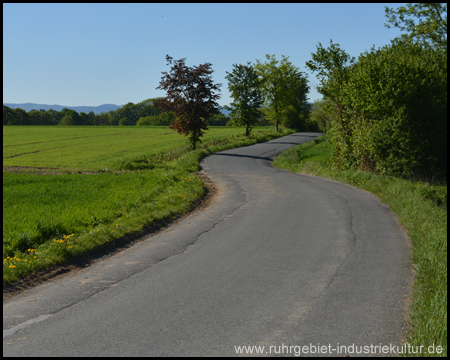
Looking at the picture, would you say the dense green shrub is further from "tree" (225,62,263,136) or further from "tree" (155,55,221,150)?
"tree" (225,62,263,136)

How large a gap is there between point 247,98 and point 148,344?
48.9 m

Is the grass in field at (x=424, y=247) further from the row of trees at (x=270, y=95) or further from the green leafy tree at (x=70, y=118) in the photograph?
the green leafy tree at (x=70, y=118)

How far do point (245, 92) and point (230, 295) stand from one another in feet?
155

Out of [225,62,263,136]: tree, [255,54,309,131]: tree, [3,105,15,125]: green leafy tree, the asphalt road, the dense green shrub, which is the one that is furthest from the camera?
[3,105,15,125]: green leafy tree

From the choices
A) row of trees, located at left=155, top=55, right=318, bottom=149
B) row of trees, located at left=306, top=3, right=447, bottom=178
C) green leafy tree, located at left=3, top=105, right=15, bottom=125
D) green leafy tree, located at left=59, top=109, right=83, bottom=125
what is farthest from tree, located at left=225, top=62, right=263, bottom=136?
green leafy tree, located at left=59, top=109, right=83, bottom=125

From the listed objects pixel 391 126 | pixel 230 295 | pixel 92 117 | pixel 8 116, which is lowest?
pixel 230 295

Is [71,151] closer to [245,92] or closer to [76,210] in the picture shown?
[245,92]

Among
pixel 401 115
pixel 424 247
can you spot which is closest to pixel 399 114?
pixel 401 115

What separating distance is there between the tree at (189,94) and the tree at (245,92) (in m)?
17.1

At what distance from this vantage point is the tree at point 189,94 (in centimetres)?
3456

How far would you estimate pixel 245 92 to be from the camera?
52.0 m

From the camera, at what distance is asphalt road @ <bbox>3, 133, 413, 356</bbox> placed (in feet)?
16.6

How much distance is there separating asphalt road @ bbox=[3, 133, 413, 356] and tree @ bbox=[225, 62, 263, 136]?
4145 cm

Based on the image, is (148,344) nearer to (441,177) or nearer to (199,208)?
(199,208)
